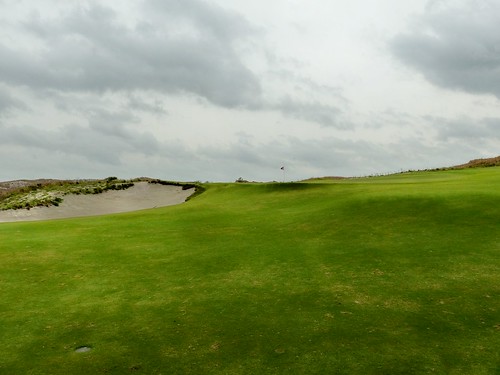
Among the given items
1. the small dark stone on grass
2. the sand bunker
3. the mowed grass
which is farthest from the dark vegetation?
the small dark stone on grass

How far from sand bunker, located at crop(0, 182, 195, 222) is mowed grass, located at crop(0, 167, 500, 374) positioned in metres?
19.4

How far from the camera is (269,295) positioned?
13828 mm

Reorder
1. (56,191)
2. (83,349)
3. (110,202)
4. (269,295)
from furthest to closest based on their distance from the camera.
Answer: (56,191) < (110,202) < (269,295) < (83,349)

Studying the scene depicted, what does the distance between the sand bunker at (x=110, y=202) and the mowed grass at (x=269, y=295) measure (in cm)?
1943

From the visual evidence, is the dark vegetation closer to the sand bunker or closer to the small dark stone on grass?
the sand bunker

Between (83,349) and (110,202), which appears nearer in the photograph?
(83,349)

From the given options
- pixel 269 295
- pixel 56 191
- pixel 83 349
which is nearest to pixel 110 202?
pixel 56 191

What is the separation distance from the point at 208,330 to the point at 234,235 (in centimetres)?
1124

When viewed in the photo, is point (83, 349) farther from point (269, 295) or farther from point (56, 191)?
point (56, 191)

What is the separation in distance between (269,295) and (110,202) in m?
39.8

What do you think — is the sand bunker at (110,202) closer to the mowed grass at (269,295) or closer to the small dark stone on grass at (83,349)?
Answer: the mowed grass at (269,295)

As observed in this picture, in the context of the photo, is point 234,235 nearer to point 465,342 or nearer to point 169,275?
point 169,275

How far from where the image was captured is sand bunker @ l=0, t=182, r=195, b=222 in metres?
43.2

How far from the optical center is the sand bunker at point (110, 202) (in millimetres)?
43250
